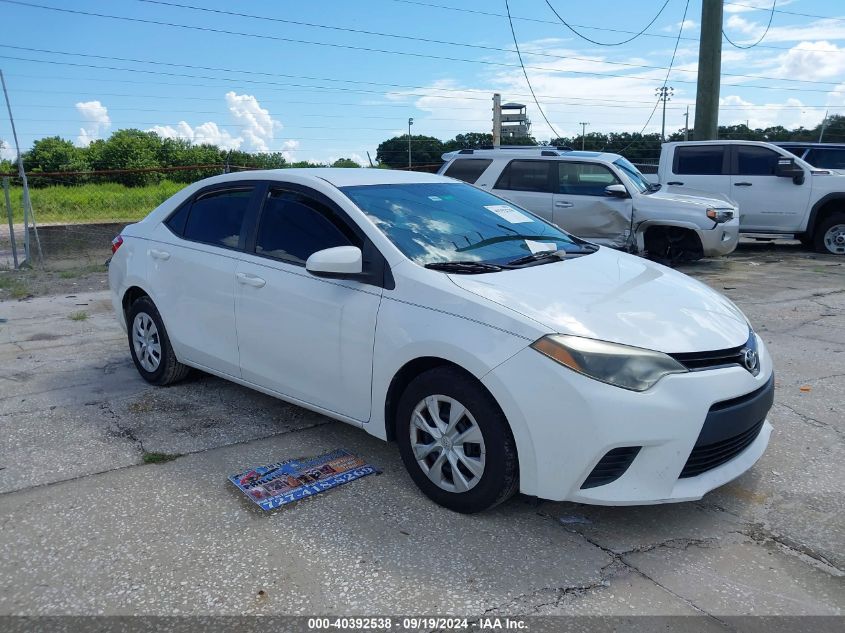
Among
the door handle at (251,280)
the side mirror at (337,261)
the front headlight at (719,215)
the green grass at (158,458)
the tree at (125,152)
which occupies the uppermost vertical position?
the tree at (125,152)

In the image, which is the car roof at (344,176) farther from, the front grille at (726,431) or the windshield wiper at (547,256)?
the front grille at (726,431)

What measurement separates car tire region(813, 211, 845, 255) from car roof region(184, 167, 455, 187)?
10.0 m

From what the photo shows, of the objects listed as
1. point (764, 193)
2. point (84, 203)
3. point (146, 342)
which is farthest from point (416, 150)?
point (146, 342)

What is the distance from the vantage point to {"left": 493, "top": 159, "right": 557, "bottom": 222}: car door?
34.8 feet

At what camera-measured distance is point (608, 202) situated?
10211mm

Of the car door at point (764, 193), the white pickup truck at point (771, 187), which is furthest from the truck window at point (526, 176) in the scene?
the car door at point (764, 193)

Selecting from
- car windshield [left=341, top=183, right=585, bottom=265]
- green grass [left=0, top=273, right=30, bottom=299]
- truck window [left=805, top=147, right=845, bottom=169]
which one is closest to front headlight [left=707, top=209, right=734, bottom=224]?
truck window [left=805, top=147, right=845, bottom=169]

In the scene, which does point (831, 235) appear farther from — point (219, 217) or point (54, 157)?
point (54, 157)

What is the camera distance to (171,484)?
148 inches

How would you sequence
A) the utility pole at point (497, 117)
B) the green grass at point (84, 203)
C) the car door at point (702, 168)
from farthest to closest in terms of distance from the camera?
the utility pole at point (497, 117) → the green grass at point (84, 203) → the car door at point (702, 168)

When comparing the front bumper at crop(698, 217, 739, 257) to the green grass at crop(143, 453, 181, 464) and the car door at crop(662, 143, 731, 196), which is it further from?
the green grass at crop(143, 453, 181, 464)

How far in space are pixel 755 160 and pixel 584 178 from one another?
384 centimetres

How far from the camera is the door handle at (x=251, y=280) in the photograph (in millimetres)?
4230

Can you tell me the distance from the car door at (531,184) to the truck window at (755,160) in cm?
396
